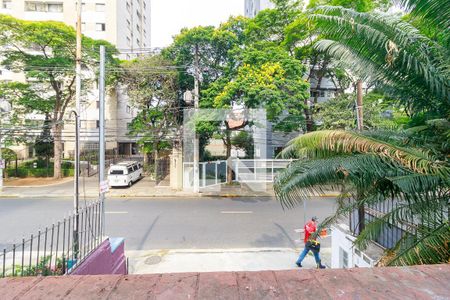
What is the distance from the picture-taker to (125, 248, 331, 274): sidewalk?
6.75 m

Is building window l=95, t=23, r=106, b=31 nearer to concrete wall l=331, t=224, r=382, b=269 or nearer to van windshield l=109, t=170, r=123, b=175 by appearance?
van windshield l=109, t=170, r=123, b=175

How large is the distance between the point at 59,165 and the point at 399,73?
954 inches

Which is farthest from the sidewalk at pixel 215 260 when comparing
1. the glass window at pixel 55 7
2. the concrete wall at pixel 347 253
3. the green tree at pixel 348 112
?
the glass window at pixel 55 7

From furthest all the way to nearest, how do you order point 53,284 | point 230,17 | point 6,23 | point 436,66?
point 6,23 < point 230,17 < point 436,66 < point 53,284

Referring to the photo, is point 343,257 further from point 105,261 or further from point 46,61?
point 46,61

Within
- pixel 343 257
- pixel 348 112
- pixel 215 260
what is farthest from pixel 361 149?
pixel 348 112

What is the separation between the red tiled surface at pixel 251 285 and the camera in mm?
1100

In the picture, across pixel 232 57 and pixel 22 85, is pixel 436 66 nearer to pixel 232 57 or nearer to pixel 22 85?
pixel 232 57

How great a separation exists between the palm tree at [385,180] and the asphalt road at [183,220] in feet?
17.9

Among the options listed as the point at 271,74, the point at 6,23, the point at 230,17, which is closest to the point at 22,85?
the point at 6,23

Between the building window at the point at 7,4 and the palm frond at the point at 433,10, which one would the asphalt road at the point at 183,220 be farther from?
the building window at the point at 7,4

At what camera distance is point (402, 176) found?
9.21ft

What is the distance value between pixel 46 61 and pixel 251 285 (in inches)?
932

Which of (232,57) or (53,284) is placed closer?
(53,284)
